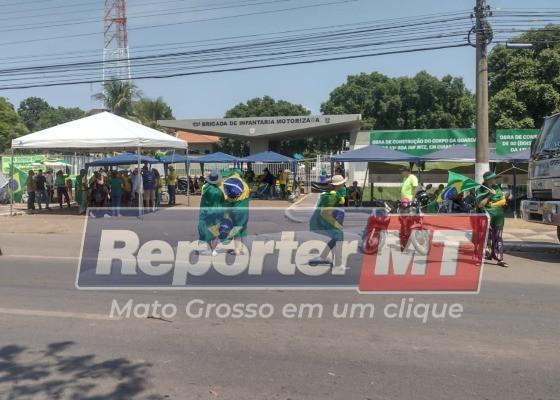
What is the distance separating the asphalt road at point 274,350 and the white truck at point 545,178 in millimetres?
3437

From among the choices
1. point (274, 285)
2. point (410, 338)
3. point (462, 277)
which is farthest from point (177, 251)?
point (410, 338)

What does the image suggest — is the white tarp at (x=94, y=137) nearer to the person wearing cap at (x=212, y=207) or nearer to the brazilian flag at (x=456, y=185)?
the person wearing cap at (x=212, y=207)

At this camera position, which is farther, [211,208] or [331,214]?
[211,208]

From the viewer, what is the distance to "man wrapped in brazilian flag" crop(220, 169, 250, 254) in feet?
31.5

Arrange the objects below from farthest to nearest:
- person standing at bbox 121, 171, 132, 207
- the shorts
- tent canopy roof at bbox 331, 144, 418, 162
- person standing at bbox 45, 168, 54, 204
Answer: person standing at bbox 45, 168, 54, 204 < the shorts < person standing at bbox 121, 171, 132, 207 < tent canopy roof at bbox 331, 144, 418, 162

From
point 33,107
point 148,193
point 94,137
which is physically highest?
point 33,107

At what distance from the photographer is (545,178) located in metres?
10.6

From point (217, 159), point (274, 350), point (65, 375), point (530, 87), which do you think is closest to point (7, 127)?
→ point (217, 159)

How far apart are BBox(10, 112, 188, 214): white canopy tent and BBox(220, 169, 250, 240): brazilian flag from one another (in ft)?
29.8

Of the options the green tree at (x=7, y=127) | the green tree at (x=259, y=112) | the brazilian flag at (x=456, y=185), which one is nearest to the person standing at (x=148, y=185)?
the brazilian flag at (x=456, y=185)

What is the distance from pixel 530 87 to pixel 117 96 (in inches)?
1213

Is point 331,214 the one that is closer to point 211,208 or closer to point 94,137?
point 211,208

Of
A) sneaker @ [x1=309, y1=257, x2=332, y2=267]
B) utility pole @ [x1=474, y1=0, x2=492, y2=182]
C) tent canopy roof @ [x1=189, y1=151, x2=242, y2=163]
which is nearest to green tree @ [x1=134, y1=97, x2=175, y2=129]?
tent canopy roof @ [x1=189, y1=151, x2=242, y2=163]

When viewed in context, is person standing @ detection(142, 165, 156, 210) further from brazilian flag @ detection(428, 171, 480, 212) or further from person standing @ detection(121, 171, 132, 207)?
brazilian flag @ detection(428, 171, 480, 212)
